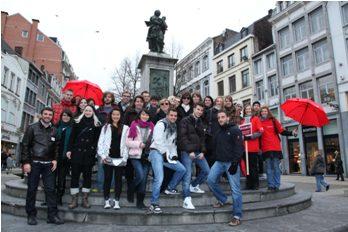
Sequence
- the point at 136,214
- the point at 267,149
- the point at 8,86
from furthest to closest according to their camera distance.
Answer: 1. the point at 8,86
2. the point at 267,149
3. the point at 136,214

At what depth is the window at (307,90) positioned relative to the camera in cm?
2625

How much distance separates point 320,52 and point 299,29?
12.5 feet

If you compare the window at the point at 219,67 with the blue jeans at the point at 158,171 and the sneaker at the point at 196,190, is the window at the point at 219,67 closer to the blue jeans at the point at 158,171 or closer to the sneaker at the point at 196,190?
the sneaker at the point at 196,190

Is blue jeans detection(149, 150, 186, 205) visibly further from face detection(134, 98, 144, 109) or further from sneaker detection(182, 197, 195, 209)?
face detection(134, 98, 144, 109)

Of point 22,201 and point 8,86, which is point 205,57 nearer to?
point 8,86

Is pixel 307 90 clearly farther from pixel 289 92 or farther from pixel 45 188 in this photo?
pixel 45 188

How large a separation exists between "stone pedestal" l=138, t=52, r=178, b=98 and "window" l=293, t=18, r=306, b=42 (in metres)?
20.1

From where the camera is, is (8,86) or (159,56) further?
(8,86)

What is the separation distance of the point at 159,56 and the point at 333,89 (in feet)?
59.2

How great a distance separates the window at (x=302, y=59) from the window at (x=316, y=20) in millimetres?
1928

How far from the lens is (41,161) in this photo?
560cm

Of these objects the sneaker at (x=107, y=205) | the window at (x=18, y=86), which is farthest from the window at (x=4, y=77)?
the sneaker at (x=107, y=205)

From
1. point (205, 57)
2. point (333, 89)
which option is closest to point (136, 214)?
point (333, 89)

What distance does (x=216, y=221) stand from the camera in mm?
5691
